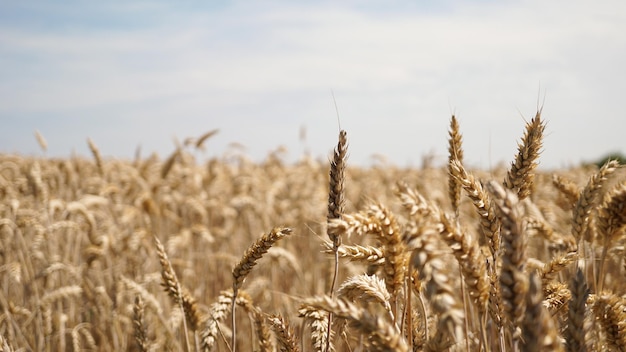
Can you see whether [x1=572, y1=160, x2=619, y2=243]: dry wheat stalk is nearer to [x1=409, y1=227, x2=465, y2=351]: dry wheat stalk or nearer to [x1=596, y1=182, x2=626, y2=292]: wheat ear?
[x1=596, y1=182, x2=626, y2=292]: wheat ear

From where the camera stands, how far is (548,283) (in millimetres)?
1577

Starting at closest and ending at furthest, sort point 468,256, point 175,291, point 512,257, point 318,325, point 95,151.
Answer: point 512,257
point 468,256
point 318,325
point 175,291
point 95,151

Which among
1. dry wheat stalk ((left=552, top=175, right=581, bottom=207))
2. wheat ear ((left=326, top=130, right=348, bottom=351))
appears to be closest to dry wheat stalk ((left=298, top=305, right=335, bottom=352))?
wheat ear ((left=326, top=130, right=348, bottom=351))

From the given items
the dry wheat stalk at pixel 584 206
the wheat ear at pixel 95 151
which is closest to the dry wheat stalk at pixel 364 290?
the dry wheat stalk at pixel 584 206

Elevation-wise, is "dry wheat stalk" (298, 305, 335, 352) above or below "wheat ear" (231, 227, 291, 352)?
below

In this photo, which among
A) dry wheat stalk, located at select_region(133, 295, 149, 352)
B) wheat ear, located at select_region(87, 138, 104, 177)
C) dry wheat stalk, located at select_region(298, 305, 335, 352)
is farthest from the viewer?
wheat ear, located at select_region(87, 138, 104, 177)

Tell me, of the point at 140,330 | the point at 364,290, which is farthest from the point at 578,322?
the point at 140,330

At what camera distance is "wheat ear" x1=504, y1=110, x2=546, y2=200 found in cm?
154

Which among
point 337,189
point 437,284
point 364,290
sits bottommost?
point 364,290

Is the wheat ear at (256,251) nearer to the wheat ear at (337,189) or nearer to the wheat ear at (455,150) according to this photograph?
the wheat ear at (337,189)

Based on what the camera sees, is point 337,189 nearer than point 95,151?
Yes

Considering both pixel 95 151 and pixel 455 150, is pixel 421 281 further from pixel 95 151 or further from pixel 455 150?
pixel 95 151

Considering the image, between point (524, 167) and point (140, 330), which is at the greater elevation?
point (524, 167)

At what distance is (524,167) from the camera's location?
154 centimetres
